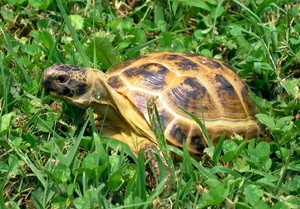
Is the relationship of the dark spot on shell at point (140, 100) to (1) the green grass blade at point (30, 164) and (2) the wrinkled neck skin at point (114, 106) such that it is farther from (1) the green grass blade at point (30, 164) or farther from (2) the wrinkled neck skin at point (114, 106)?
(1) the green grass blade at point (30, 164)

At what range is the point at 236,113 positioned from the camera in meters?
4.40

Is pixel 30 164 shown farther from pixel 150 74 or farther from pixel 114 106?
pixel 150 74

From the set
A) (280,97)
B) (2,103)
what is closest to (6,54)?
(2,103)

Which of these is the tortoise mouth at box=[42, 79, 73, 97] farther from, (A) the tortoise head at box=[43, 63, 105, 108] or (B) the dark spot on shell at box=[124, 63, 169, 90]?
(B) the dark spot on shell at box=[124, 63, 169, 90]

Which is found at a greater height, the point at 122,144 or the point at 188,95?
the point at 188,95

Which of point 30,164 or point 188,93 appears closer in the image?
point 30,164

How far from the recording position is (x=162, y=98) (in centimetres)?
421

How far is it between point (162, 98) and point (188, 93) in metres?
0.16

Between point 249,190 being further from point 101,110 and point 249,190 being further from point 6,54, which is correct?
point 6,54

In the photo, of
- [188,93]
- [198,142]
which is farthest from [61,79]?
[198,142]

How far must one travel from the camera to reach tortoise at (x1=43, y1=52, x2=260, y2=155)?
4180mm

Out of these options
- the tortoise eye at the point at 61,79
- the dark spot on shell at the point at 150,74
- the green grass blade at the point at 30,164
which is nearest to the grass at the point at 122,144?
the green grass blade at the point at 30,164

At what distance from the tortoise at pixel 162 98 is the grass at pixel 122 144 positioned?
138 mm

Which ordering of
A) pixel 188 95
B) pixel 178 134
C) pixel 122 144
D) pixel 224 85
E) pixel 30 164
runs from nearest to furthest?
pixel 30 164 → pixel 122 144 → pixel 178 134 → pixel 188 95 → pixel 224 85
